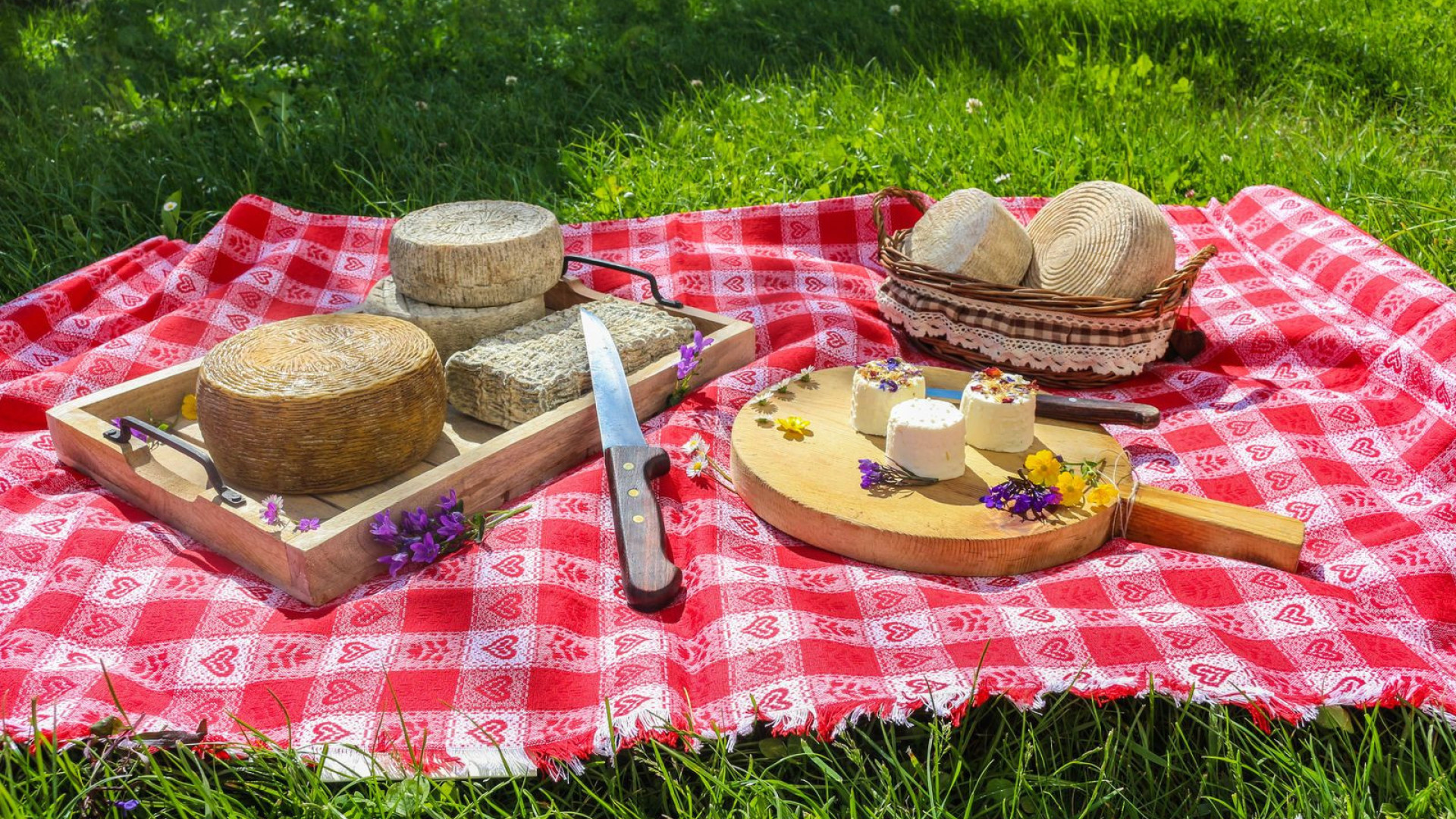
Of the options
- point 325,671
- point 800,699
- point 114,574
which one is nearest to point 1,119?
point 114,574

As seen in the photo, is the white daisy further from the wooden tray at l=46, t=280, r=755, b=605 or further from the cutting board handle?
the cutting board handle

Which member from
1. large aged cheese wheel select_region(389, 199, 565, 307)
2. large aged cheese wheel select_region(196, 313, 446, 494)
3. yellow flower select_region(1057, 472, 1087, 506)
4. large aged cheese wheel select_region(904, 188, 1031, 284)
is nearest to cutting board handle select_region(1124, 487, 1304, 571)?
yellow flower select_region(1057, 472, 1087, 506)

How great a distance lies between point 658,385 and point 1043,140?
2.27 meters

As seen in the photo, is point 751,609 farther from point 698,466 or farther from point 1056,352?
point 1056,352

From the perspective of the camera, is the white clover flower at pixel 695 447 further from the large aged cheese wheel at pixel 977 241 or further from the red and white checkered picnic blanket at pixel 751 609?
the large aged cheese wheel at pixel 977 241

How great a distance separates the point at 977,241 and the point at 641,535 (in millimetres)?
1266

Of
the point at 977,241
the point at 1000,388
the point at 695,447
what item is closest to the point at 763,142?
the point at 977,241

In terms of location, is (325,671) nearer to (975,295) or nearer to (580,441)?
(580,441)

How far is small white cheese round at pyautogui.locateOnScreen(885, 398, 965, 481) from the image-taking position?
221 cm

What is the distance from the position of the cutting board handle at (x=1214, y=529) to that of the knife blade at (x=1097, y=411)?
24 cm

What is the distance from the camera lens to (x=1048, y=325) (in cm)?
281

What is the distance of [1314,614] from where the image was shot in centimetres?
198

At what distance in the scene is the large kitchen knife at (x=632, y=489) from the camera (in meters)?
2.06

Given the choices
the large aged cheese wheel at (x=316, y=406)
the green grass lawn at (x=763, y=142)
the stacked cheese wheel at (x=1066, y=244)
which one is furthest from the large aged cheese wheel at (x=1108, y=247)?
the large aged cheese wheel at (x=316, y=406)
